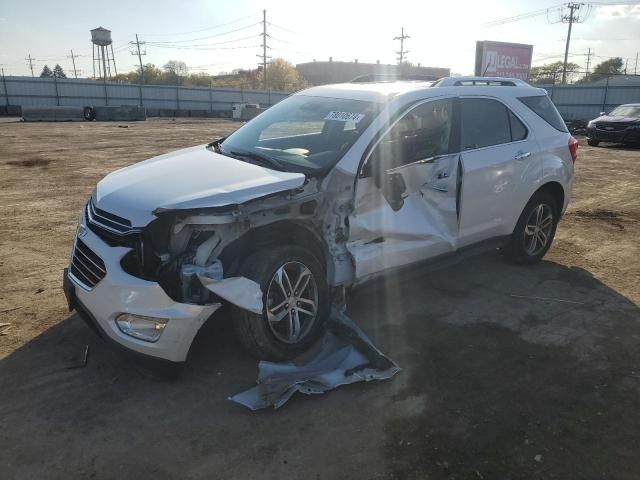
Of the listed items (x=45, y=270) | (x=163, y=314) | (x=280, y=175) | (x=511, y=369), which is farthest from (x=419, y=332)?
(x=45, y=270)

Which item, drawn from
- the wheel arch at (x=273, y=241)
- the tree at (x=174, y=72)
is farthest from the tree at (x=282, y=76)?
the wheel arch at (x=273, y=241)

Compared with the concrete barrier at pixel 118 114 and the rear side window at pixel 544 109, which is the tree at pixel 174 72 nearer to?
the concrete barrier at pixel 118 114

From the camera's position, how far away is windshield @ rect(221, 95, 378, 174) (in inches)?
156

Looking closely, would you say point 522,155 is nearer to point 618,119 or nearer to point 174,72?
point 618,119

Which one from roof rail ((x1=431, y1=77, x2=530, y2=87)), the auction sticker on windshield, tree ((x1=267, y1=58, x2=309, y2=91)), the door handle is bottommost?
the door handle

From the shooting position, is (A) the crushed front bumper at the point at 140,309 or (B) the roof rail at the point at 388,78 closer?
(A) the crushed front bumper at the point at 140,309

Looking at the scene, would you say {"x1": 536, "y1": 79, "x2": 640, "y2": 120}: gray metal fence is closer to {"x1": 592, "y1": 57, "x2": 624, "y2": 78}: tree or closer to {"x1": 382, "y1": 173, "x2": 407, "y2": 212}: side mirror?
{"x1": 382, "y1": 173, "x2": 407, "y2": 212}: side mirror

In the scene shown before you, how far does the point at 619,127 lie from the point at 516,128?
639 inches

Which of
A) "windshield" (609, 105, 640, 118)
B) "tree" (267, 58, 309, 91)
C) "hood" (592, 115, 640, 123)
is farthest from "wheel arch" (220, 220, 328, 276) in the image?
"tree" (267, 58, 309, 91)

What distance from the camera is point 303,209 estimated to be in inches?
143

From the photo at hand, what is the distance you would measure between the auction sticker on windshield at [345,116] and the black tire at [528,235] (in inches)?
88.1

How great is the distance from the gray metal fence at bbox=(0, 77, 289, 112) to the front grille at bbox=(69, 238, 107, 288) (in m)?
44.6

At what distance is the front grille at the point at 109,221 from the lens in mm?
3220

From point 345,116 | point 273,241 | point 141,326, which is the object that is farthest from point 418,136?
point 141,326
